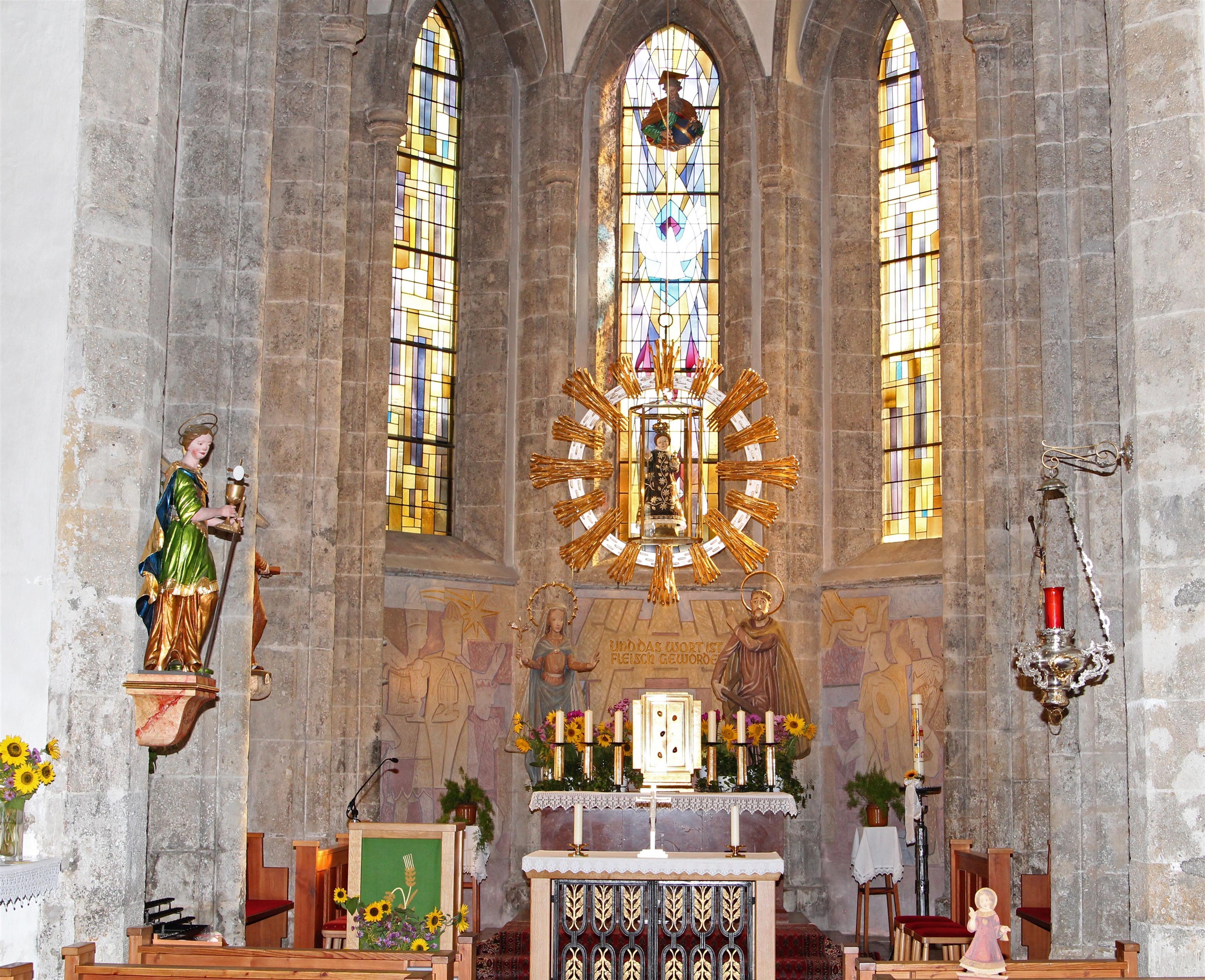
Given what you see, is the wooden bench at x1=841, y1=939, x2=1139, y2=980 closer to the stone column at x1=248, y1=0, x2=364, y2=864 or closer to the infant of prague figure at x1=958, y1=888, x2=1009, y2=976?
the infant of prague figure at x1=958, y1=888, x2=1009, y2=976

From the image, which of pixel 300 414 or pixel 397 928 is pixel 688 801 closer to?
pixel 300 414

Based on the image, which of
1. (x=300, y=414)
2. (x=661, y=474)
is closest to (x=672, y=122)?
(x=661, y=474)

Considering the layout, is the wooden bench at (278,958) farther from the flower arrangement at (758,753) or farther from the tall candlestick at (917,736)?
the tall candlestick at (917,736)

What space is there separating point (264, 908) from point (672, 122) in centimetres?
992

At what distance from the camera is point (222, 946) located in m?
7.18

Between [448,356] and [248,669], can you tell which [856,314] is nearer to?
[448,356]

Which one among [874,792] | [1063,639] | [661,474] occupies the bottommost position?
[874,792]

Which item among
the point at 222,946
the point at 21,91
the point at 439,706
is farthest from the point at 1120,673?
the point at 439,706

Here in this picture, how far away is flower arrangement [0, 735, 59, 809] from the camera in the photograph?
249 inches

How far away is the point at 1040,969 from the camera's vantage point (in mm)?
6617

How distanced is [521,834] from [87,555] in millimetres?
8770

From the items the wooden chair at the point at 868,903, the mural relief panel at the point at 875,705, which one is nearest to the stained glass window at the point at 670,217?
the mural relief panel at the point at 875,705

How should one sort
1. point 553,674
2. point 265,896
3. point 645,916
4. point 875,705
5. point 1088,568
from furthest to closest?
point 875,705
point 553,674
point 265,896
point 645,916
point 1088,568

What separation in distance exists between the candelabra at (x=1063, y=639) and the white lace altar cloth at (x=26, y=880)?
4.46 meters
